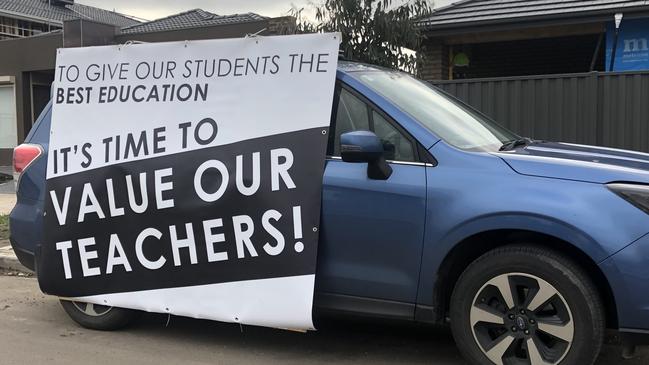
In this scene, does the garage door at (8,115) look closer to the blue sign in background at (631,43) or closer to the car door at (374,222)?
the blue sign in background at (631,43)

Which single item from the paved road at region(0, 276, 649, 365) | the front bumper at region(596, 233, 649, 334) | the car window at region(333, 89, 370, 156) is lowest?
the paved road at region(0, 276, 649, 365)

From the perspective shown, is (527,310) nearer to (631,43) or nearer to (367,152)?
(367,152)

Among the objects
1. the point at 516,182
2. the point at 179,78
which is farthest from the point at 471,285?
the point at 179,78

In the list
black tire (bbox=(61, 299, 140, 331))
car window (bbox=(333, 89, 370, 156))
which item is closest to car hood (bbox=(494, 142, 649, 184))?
car window (bbox=(333, 89, 370, 156))

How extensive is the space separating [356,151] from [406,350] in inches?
58.8

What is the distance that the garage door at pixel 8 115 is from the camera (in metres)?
18.5

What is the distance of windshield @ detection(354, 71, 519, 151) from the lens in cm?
387

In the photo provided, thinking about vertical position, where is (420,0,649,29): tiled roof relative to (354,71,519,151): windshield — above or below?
above

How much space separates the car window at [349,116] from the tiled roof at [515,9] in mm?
5445

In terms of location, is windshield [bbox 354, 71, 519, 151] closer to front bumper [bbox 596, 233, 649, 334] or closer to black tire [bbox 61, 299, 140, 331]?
front bumper [bbox 596, 233, 649, 334]

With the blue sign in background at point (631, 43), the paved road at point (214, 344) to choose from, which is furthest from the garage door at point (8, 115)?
the blue sign in background at point (631, 43)

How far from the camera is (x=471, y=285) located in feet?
11.6

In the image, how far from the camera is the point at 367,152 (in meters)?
3.61

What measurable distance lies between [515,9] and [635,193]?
7578 mm
